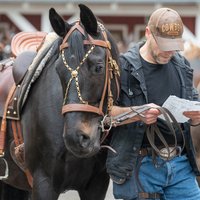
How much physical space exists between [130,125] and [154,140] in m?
0.18

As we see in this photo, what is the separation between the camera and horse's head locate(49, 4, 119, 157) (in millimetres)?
4059

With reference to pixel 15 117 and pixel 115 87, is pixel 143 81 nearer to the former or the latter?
pixel 115 87

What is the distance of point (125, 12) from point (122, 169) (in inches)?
769

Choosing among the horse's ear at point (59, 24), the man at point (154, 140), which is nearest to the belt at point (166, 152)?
the man at point (154, 140)

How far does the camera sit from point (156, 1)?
2194cm

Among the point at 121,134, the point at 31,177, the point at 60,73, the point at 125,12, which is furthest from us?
the point at 125,12

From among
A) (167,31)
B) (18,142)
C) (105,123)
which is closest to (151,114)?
(105,123)

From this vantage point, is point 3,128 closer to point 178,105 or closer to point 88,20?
point 88,20

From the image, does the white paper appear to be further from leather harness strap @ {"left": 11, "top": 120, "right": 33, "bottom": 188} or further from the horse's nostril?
leather harness strap @ {"left": 11, "top": 120, "right": 33, "bottom": 188}

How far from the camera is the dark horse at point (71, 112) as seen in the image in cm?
409

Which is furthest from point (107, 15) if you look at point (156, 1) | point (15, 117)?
point (15, 117)

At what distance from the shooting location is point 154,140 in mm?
4449

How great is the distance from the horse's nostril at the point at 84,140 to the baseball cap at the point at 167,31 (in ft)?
2.43

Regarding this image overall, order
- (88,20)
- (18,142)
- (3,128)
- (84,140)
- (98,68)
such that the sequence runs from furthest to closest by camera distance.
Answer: (3,128), (18,142), (88,20), (98,68), (84,140)
